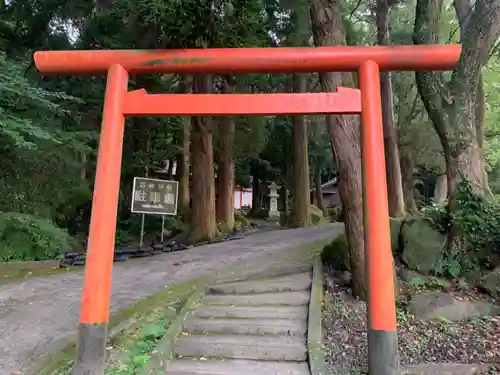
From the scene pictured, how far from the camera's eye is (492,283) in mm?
5434

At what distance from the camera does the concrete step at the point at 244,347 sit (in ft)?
14.5

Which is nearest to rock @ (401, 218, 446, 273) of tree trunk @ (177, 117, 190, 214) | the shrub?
the shrub

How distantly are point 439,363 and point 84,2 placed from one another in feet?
41.7

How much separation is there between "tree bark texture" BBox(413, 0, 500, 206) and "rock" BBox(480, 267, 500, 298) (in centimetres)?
106

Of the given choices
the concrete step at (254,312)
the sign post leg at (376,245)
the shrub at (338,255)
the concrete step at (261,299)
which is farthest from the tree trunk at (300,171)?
the sign post leg at (376,245)

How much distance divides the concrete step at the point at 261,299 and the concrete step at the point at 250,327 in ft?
1.57

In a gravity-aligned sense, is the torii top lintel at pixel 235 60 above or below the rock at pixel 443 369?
above

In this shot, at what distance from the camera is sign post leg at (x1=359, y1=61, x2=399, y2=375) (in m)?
3.45

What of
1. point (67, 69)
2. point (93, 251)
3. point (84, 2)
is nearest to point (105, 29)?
point (84, 2)

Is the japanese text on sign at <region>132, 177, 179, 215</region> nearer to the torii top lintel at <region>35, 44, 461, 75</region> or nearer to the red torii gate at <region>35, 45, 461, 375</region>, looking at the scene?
the torii top lintel at <region>35, 44, 461, 75</region>

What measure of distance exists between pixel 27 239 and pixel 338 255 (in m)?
6.54

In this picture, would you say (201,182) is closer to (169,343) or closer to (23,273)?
(23,273)

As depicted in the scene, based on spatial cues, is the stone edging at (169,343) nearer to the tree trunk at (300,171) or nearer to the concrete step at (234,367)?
the concrete step at (234,367)

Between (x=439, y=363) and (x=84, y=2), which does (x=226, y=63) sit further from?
(x=84, y=2)
